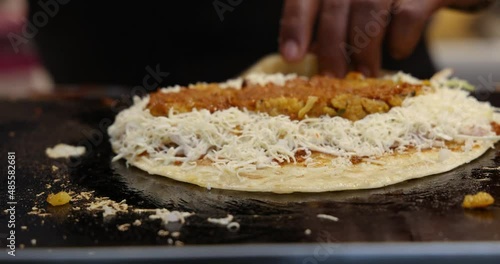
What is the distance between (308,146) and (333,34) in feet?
3.16

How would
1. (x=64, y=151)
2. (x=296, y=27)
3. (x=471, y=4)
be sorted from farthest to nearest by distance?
(x=471, y=4) < (x=296, y=27) < (x=64, y=151)

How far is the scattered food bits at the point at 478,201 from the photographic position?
5.35 ft

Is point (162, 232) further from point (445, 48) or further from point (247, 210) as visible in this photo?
point (445, 48)

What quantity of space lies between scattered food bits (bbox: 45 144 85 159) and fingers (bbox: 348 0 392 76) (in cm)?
139

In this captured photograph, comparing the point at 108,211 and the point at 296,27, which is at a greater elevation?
the point at 296,27

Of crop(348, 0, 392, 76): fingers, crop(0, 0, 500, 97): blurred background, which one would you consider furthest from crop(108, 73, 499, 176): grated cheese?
crop(0, 0, 500, 97): blurred background

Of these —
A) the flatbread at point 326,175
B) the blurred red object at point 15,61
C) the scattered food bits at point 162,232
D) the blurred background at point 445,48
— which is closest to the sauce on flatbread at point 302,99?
the flatbread at point 326,175

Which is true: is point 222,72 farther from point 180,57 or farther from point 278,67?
point 278,67

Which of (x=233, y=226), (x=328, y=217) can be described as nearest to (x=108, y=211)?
(x=233, y=226)

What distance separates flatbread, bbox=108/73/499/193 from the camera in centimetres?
194

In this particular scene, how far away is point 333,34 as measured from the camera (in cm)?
288

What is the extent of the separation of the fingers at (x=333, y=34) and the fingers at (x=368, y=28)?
0.05m

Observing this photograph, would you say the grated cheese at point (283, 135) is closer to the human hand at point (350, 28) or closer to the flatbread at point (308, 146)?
the flatbread at point (308, 146)

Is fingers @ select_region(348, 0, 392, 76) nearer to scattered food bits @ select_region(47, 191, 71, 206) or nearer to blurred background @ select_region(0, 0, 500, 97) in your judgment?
scattered food bits @ select_region(47, 191, 71, 206)
